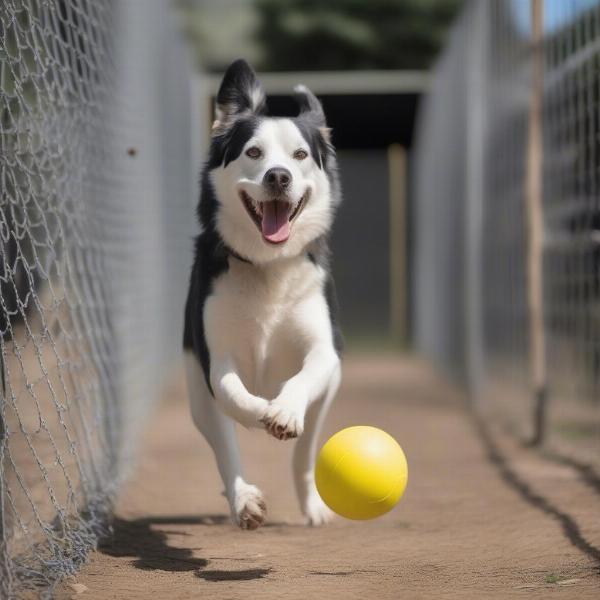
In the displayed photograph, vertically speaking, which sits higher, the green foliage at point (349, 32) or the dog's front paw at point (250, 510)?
the green foliage at point (349, 32)

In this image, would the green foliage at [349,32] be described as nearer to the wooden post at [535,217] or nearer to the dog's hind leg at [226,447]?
the wooden post at [535,217]

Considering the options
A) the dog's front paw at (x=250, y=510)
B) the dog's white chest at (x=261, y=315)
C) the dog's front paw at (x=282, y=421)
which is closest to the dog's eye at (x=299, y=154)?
the dog's white chest at (x=261, y=315)

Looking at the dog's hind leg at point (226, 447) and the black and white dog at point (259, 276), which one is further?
the black and white dog at point (259, 276)

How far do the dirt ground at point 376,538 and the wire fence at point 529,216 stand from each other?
78 centimetres

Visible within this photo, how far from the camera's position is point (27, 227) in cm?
390

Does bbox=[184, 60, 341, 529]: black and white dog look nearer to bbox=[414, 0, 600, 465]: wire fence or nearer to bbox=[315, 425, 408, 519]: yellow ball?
bbox=[315, 425, 408, 519]: yellow ball

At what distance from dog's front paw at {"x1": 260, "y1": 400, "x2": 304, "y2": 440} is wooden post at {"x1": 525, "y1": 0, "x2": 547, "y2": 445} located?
3859 mm

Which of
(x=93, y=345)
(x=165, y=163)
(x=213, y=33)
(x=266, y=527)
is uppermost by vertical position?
(x=213, y=33)

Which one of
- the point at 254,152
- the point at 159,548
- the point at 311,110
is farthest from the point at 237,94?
the point at 159,548

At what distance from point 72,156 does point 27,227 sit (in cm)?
130

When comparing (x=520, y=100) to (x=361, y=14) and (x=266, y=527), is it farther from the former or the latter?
(x=361, y=14)

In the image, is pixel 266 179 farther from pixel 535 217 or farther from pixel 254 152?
pixel 535 217

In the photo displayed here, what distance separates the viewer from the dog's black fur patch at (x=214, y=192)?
14.3ft

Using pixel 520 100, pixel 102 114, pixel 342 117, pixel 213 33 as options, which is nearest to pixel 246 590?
pixel 102 114
